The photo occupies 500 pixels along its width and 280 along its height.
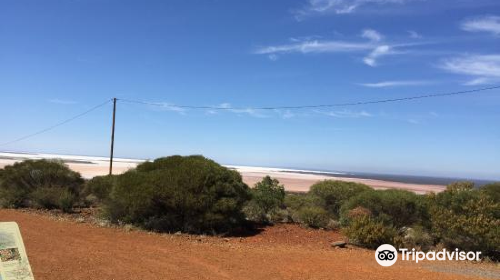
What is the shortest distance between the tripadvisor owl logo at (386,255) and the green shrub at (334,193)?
304 inches

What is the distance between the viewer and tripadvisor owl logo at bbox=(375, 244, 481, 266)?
11312 millimetres

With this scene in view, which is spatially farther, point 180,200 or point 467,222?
point 180,200

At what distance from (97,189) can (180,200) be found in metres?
9.22

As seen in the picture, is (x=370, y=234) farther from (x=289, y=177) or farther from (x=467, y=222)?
(x=289, y=177)

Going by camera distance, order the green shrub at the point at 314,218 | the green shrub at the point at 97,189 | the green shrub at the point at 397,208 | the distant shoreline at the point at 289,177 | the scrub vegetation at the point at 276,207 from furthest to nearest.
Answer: the distant shoreline at the point at 289,177, the green shrub at the point at 97,189, the green shrub at the point at 314,218, the green shrub at the point at 397,208, the scrub vegetation at the point at 276,207

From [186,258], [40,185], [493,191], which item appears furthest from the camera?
[40,185]

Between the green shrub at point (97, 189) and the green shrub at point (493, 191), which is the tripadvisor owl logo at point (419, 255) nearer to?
the green shrub at point (493, 191)

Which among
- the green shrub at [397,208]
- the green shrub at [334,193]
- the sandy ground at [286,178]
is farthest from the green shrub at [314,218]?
the sandy ground at [286,178]

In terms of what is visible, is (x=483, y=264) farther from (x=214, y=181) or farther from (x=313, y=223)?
(x=214, y=181)

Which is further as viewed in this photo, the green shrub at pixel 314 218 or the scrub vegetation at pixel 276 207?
the green shrub at pixel 314 218

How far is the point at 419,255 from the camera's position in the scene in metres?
12.0

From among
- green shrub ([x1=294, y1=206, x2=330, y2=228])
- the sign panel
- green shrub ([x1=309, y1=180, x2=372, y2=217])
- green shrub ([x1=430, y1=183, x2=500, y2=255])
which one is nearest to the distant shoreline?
green shrub ([x1=309, y1=180, x2=372, y2=217])

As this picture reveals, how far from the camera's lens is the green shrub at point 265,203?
18.8 m

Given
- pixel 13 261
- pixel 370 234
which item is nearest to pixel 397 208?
pixel 370 234
